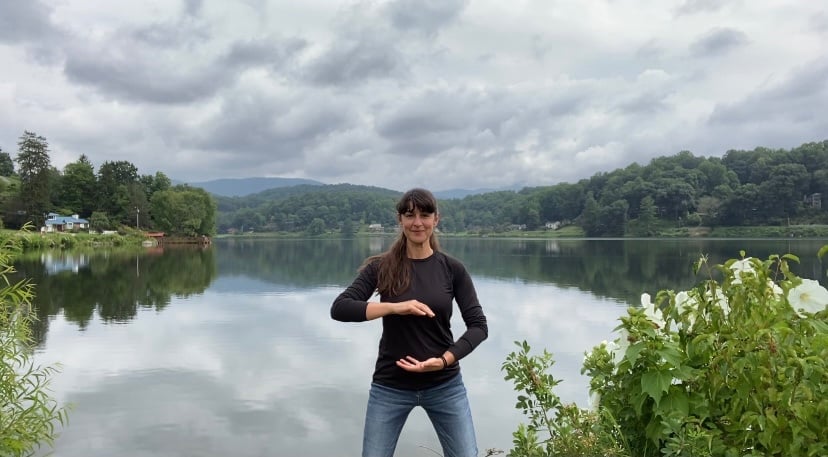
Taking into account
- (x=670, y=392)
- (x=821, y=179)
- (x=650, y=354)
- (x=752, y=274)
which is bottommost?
(x=670, y=392)

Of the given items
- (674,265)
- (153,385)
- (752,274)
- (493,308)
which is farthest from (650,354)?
(674,265)

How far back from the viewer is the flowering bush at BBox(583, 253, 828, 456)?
1.85 m

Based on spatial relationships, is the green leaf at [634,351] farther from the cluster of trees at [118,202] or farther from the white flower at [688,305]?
the cluster of trees at [118,202]

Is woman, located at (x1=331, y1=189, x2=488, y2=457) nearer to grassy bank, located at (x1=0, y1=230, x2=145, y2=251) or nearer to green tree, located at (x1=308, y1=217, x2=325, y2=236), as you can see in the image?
grassy bank, located at (x1=0, y1=230, x2=145, y2=251)

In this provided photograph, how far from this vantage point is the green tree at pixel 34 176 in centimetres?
7088

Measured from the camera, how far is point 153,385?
9.61 metres

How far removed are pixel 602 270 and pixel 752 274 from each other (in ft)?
104

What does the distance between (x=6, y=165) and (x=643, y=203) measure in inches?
4677

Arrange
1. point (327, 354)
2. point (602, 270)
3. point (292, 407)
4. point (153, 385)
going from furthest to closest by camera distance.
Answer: point (602, 270) → point (327, 354) → point (153, 385) → point (292, 407)

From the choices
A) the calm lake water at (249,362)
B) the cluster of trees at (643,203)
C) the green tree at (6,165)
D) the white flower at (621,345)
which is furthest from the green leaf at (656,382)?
the green tree at (6,165)

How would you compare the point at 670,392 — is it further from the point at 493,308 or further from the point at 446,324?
the point at 493,308

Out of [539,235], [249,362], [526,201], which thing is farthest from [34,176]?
[526,201]

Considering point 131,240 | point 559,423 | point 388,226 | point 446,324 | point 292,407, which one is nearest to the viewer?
point 446,324

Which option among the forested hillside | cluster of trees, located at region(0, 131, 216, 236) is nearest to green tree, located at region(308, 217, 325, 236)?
the forested hillside
